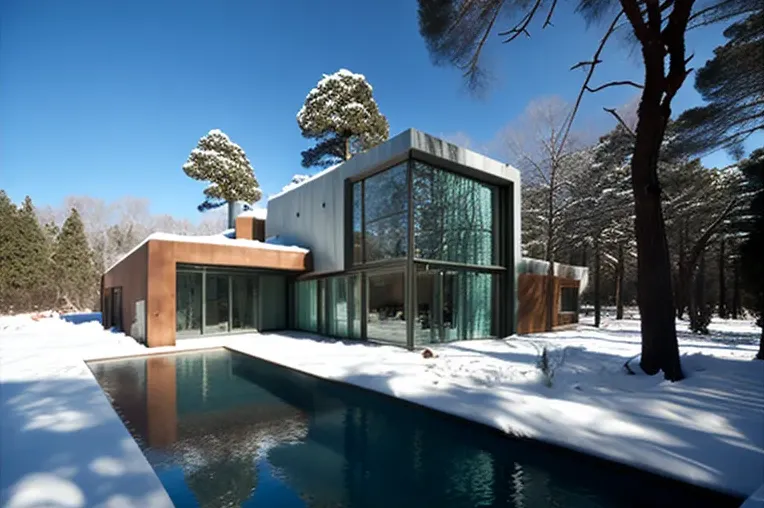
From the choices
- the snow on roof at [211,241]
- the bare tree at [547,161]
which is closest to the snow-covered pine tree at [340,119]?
the bare tree at [547,161]

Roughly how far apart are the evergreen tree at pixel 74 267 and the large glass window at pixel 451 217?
29.3 metres

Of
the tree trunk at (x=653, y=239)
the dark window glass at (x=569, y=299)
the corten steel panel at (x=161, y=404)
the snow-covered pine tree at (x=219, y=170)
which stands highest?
the snow-covered pine tree at (x=219, y=170)

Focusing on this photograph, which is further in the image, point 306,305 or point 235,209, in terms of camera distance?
point 235,209

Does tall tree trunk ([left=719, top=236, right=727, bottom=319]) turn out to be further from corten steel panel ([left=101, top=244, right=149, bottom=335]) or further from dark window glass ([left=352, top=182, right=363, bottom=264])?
corten steel panel ([left=101, top=244, right=149, bottom=335])

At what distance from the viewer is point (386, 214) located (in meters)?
10.9

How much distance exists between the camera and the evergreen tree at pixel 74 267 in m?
27.8

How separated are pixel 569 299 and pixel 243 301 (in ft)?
45.1

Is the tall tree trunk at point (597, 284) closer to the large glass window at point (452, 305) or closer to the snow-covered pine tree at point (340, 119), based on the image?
the large glass window at point (452, 305)

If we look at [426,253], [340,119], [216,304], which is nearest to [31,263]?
[216,304]

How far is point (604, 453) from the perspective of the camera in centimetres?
387

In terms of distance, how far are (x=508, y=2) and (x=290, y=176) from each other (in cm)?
2422

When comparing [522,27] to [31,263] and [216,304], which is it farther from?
[31,263]

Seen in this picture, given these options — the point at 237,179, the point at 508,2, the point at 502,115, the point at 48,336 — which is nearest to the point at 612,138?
the point at 502,115

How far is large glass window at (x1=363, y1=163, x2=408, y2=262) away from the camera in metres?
10.3
